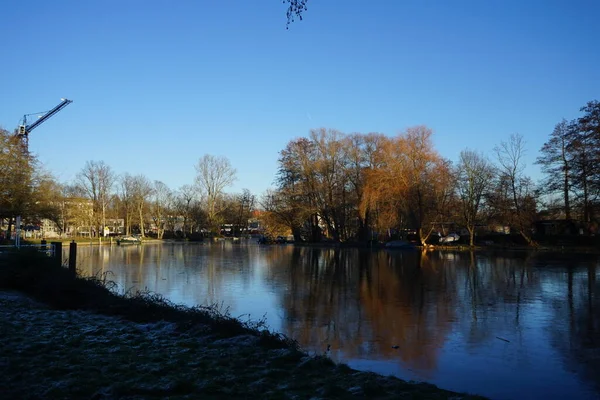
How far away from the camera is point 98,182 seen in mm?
77875

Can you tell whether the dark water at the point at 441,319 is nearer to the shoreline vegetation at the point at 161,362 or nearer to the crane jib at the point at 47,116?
the shoreline vegetation at the point at 161,362

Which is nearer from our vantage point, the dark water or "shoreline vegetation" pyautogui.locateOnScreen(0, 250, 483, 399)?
"shoreline vegetation" pyautogui.locateOnScreen(0, 250, 483, 399)

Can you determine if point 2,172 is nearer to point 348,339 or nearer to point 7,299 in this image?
point 7,299

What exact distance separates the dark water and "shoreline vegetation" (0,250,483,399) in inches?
64.6

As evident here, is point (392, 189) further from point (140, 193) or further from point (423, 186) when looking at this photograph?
point (140, 193)

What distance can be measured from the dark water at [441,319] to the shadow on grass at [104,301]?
4.30 feet

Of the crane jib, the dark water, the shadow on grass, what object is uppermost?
the crane jib

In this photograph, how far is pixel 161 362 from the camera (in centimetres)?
589

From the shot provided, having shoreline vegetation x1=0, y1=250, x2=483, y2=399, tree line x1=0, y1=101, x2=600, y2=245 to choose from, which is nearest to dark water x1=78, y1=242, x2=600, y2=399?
shoreline vegetation x1=0, y1=250, x2=483, y2=399

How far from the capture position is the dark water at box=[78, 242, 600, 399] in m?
7.18

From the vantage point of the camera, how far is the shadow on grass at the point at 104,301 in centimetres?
812

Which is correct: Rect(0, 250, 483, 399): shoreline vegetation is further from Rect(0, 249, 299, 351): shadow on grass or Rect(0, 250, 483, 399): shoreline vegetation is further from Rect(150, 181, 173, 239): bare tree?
Rect(150, 181, 173, 239): bare tree

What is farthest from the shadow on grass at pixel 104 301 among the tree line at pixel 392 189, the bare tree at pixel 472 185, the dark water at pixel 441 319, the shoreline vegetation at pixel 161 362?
the bare tree at pixel 472 185

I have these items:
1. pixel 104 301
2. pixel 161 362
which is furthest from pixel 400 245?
pixel 161 362
